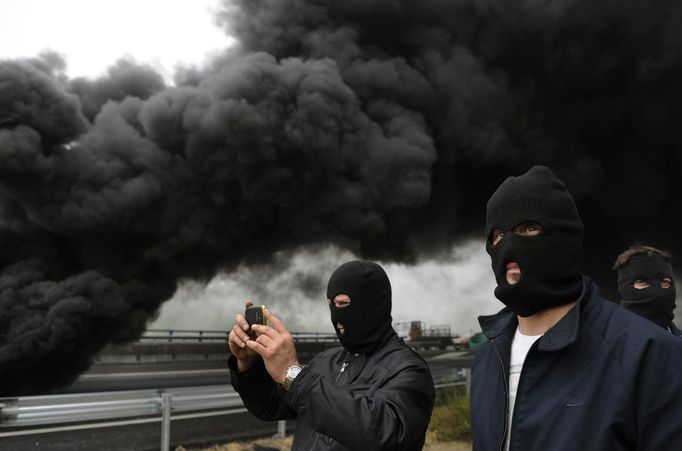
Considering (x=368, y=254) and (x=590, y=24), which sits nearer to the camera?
(x=590, y=24)

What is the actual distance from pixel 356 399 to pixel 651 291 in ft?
7.88

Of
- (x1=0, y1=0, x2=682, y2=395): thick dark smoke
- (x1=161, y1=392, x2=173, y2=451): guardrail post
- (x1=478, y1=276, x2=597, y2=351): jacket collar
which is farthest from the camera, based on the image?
(x1=0, y1=0, x2=682, y2=395): thick dark smoke

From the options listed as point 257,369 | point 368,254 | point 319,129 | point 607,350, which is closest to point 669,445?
point 607,350

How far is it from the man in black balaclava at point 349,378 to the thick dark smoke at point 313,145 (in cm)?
1093

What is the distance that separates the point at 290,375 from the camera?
206cm

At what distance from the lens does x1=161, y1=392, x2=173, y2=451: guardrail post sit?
18.7 ft

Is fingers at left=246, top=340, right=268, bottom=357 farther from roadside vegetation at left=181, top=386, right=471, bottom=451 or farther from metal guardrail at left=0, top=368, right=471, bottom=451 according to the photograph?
roadside vegetation at left=181, top=386, right=471, bottom=451

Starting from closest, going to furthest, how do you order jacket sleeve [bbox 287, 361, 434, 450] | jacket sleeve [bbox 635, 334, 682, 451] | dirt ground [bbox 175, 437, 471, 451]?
jacket sleeve [bbox 635, 334, 682, 451]
jacket sleeve [bbox 287, 361, 434, 450]
dirt ground [bbox 175, 437, 471, 451]

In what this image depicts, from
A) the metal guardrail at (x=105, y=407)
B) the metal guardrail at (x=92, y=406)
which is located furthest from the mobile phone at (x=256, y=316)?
the metal guardrail at (x=92, y=406)

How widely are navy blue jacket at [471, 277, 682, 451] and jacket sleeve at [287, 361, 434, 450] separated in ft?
1.04

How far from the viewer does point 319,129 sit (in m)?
15.6

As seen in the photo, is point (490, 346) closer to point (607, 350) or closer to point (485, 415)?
point (485, 415)

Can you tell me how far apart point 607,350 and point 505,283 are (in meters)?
0.33

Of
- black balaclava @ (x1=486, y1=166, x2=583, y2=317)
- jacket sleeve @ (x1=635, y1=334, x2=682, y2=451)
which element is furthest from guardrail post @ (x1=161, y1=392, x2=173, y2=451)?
jacket sleeve @ (x1=635, y1=334, x2=682, y2=451)
